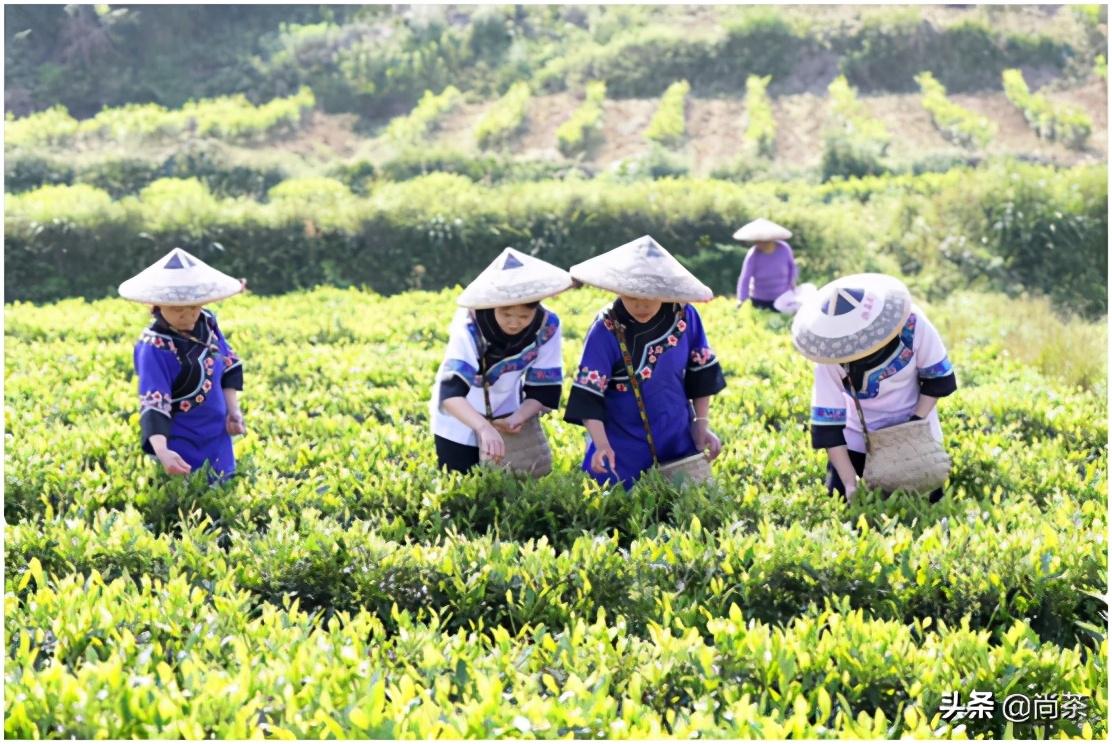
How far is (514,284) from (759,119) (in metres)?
26.4

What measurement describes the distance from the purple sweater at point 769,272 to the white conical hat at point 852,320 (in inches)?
274

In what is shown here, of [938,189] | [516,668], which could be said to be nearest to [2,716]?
[516,668]

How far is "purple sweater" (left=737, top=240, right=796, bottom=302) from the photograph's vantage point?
39.5ft

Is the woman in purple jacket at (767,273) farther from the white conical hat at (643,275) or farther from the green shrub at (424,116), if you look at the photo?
the green shrub at (424,116)

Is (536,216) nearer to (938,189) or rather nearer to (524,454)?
(938,189)

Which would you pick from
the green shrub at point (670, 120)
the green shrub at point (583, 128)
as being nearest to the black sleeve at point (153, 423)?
the green shrub at point (583, 128)

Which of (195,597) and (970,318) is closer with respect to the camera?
(195,597)

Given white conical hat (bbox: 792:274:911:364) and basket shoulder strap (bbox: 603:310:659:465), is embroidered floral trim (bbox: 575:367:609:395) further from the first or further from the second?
white conical hat (bbox: 792:274:911:364)

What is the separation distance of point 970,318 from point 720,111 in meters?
21.7

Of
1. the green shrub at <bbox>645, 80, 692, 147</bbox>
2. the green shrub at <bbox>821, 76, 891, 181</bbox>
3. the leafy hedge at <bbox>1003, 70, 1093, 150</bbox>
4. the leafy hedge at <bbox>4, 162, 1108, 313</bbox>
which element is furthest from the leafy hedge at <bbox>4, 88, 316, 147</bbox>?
the leafy hedge at <bbox>1003, 70, 1093, 150</bbox>

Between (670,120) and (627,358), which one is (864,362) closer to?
(627,358)

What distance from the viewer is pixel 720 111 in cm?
3312

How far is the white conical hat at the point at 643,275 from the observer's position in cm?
522

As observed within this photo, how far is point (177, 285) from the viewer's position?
5.71 meters
